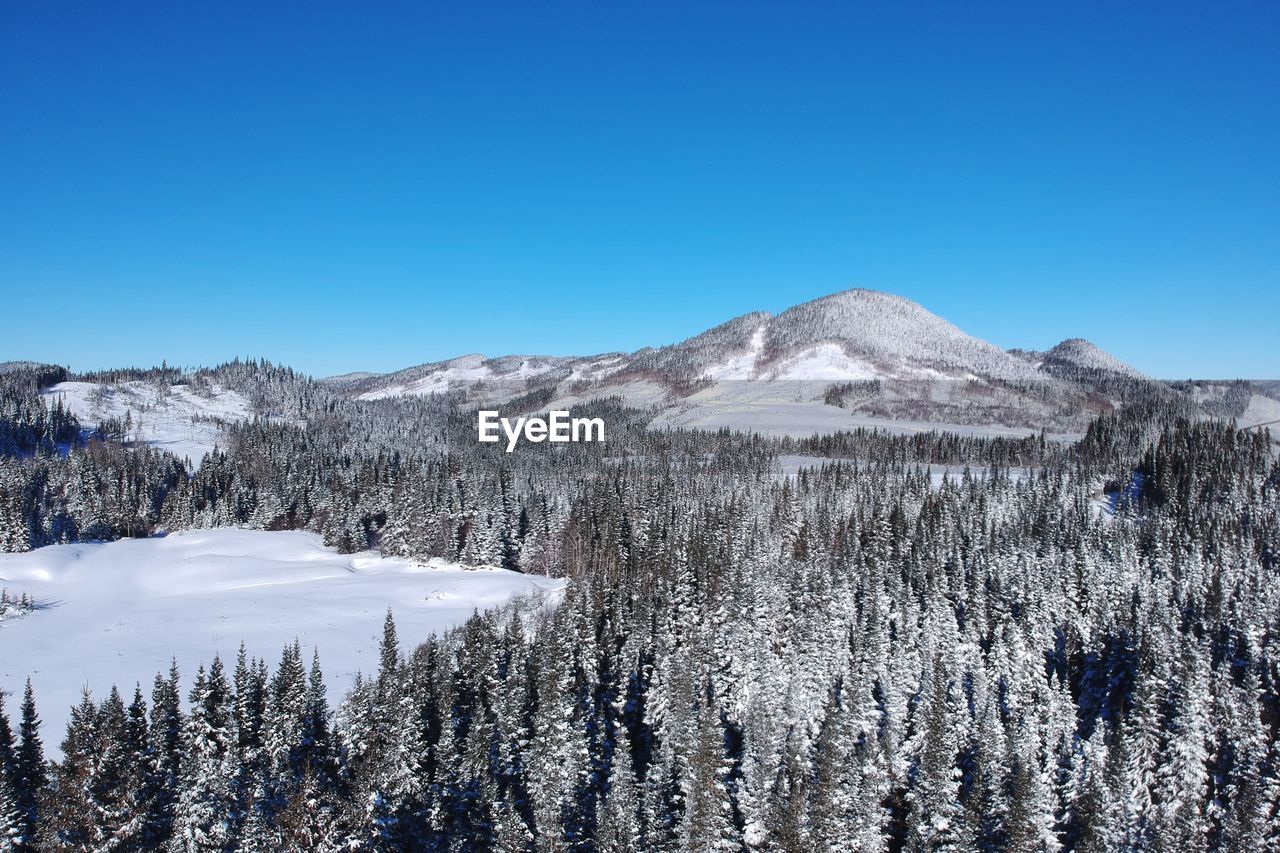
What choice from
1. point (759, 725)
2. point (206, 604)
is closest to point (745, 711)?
point (759, 725)

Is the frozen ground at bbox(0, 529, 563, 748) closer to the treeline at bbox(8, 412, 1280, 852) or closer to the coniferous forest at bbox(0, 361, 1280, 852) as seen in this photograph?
the coniferous forest at bbox(0, 361, 1280, 852)

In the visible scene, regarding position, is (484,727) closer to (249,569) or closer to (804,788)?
(804,788)

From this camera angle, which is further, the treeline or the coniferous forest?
the coniferous forest

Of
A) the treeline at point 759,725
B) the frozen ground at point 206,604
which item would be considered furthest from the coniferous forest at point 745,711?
the frozen ground at point 206,604

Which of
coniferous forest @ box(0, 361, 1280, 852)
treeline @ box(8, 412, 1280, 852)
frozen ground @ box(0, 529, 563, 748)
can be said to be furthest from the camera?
frozen ground @ box(0, 529, 563, 748)

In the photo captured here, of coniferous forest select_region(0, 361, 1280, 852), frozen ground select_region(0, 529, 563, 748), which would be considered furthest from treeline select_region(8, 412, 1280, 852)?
frozen ground select_region(0, 529, 563, 748)

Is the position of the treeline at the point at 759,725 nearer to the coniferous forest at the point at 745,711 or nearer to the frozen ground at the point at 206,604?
the coniferous forest at the point at 745,711

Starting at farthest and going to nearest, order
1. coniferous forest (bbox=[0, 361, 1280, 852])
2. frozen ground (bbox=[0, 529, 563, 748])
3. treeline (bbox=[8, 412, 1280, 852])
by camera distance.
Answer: frozen ground (bbox=[0, 529, 563, 748]) < coniferous forest (bbox=[0, 361, 1280, 852]) < treeline (bbox=[8, 412, 1280, 852])
